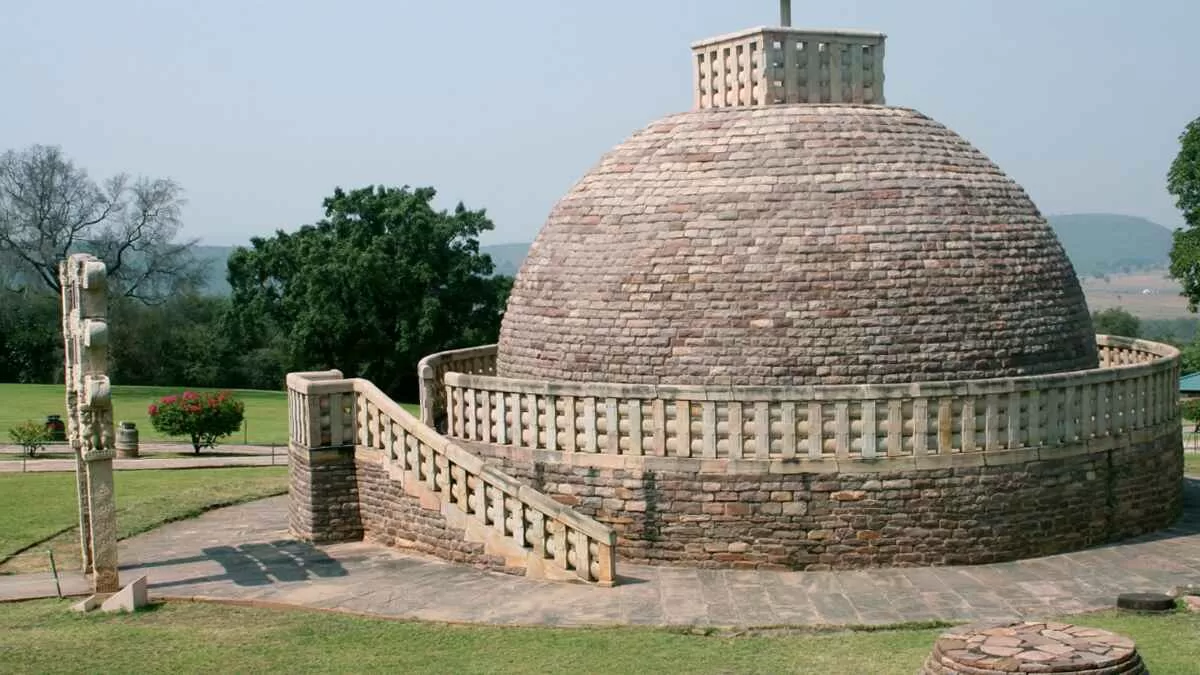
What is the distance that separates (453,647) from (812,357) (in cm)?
617

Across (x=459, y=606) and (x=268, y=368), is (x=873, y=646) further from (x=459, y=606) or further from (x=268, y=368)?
(x=268, y=368)

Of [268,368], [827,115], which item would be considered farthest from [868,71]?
[268,368]

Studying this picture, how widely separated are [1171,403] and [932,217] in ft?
14.4

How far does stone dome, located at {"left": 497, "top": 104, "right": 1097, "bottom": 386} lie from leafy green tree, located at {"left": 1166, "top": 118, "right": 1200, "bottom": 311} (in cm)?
1879

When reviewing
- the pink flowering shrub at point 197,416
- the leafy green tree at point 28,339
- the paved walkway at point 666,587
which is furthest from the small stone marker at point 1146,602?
the leafy green tree at point 28,339

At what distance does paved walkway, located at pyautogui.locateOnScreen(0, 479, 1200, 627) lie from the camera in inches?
616

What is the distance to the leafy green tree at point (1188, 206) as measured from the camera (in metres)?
37.7

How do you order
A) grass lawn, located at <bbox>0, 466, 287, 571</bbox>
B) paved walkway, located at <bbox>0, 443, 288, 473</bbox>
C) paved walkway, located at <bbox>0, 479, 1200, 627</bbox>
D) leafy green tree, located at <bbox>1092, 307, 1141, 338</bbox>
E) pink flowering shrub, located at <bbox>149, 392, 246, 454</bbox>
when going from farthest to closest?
leafy green tree, located at <bbox>1092, 307, 1141, 338</bbox>
pink flowering shrub, located at <bbox>149, 392, 246, 454</bbox>
paved walkway, located at <bbox>0, 443, 288, 473</bbox>
grass lawn, located at <bbox>0, 466, 287, 571</bbox>
paved walkway, located at <bbox>0, 479, 1200, 627</bbox>

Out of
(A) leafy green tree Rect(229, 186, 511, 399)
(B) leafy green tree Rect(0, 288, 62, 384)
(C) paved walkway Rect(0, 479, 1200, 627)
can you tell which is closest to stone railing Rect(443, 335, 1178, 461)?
(C) paved walkway Rect(0, 479, 1200, 627)

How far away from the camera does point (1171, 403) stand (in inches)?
804

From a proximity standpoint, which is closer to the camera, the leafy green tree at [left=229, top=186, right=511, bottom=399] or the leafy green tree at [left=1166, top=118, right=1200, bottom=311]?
the leafy green tree at [left=1166, top=118, right=1200, bottom=311]

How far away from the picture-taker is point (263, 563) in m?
18.7

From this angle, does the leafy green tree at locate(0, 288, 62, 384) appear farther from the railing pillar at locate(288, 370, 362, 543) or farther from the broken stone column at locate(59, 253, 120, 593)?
the broken stone column at locate(59, 253, 120, 593)

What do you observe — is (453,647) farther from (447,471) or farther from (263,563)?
(263,563)
